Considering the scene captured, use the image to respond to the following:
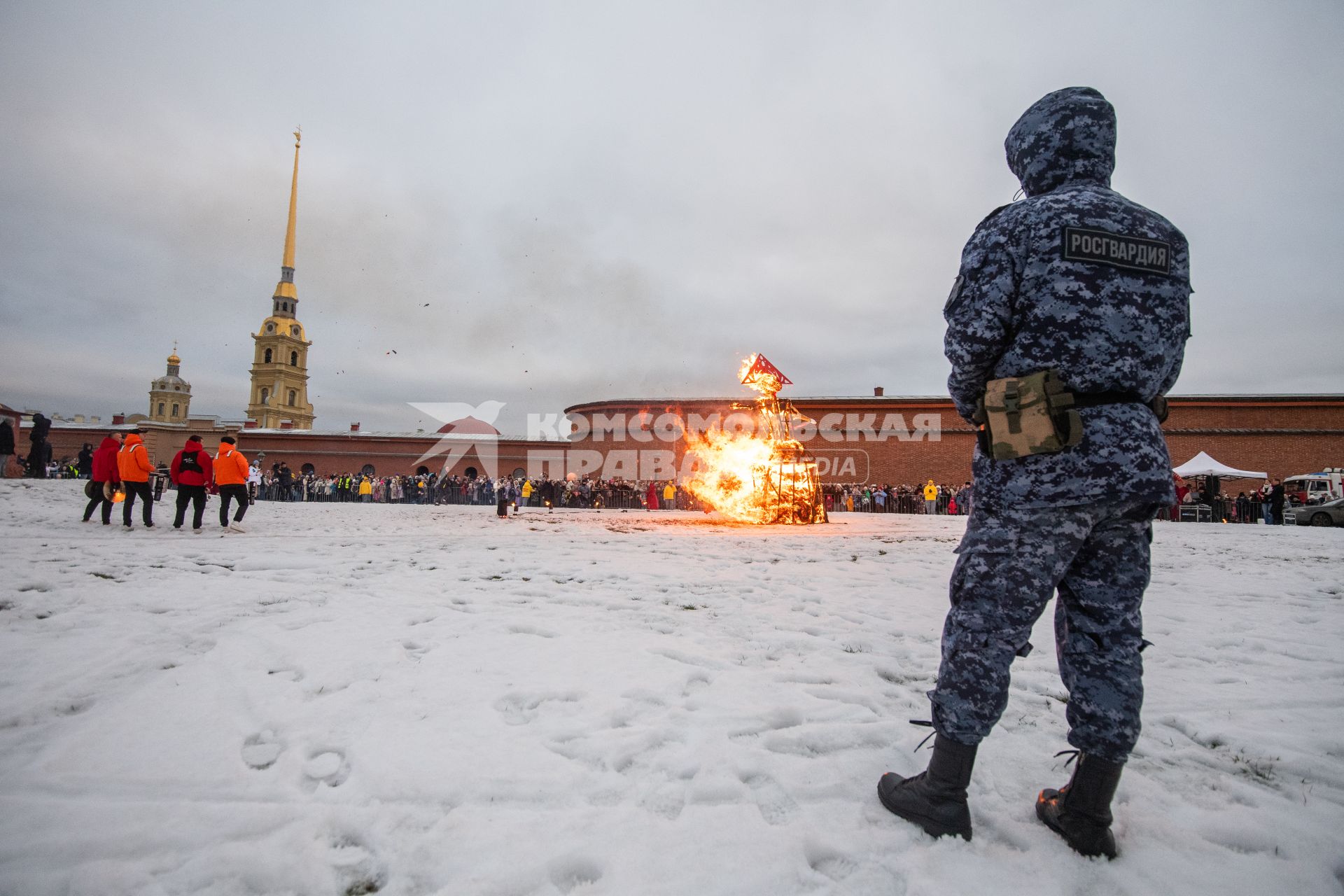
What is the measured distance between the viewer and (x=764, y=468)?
15.0 meters

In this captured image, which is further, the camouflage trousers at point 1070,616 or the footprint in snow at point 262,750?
the footprint in snow at point 262,750

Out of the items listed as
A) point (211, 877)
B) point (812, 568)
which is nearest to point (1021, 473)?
point (211, 877)

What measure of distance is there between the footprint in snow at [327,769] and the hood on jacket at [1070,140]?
3.23 meters

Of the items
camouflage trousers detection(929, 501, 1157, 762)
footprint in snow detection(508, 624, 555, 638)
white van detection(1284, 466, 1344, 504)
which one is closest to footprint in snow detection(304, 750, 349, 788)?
footprint in snow detection(508, 624, 555, 638)

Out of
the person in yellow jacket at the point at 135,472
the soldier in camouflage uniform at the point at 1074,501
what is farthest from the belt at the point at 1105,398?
the person in yellow jacket at the point at 135,472

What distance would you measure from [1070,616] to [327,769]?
2.55m

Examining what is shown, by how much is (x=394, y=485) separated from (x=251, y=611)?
29.1 m

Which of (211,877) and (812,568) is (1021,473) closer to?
(211,877)

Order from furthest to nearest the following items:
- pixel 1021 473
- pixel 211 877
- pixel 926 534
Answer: pixel 926 534 < pixel 1021 473 < pixel 211 877

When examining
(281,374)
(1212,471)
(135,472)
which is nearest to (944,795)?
(135,472)

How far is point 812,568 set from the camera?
6.64 metres

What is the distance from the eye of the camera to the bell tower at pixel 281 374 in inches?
2899

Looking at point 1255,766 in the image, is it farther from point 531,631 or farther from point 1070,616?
point 531,631

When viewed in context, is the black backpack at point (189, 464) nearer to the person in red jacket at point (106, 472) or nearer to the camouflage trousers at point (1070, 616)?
the person in red jacket at point (106, 472)
